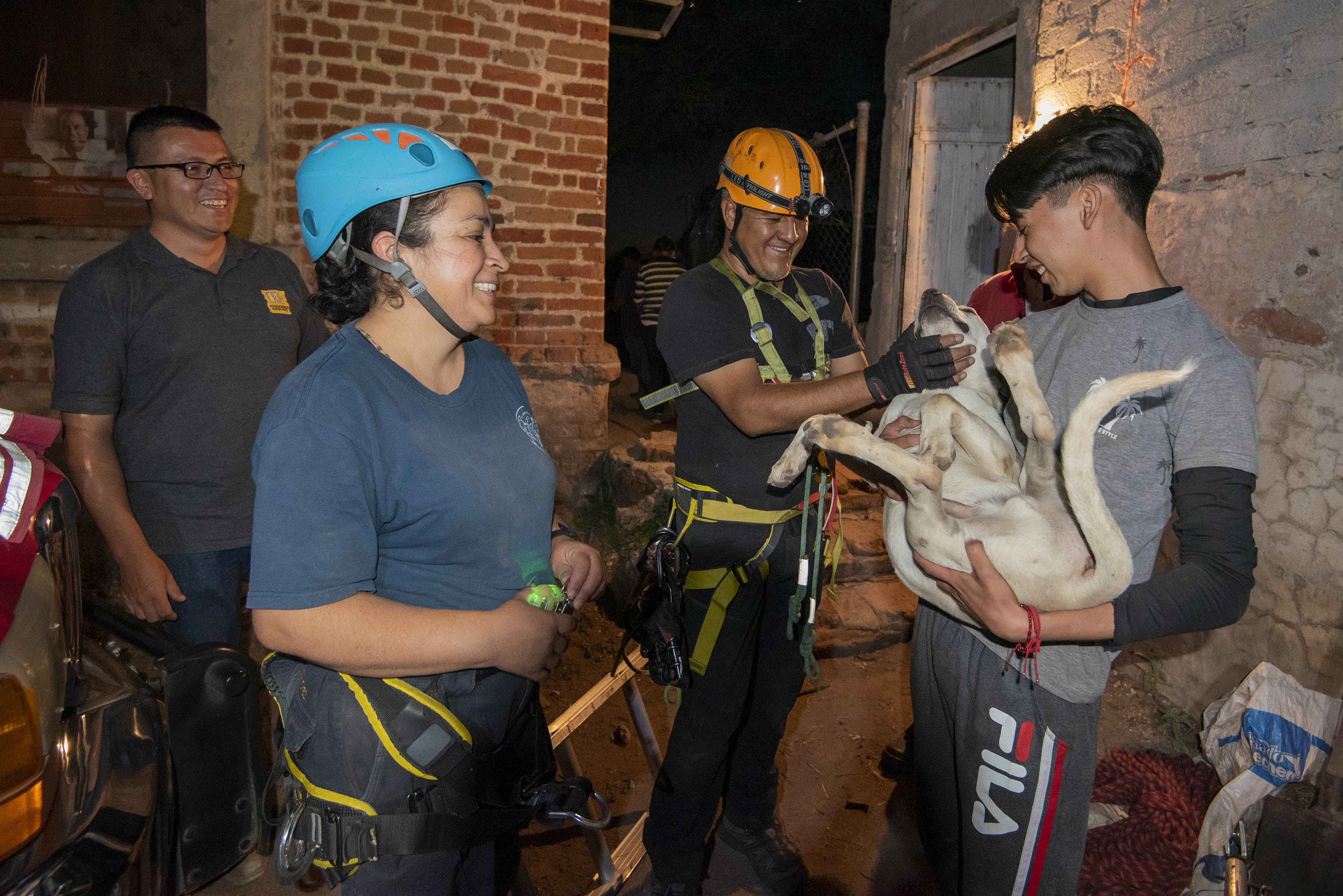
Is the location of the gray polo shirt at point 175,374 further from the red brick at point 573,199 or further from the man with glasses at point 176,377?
the red brick at point 573,199

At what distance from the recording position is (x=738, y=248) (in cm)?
275

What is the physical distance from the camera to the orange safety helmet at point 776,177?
2.66 meters

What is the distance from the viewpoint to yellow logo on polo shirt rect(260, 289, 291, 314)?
116 inches

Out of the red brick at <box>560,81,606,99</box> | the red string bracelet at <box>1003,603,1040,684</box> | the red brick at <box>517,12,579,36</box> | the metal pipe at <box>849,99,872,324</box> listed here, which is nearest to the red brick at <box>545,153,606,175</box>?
the red brick at <box>560,81,606,99</box>

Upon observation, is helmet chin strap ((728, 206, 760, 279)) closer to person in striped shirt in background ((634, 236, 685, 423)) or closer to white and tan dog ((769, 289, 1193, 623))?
white and tan dog ((769, 289, 1193, 623))

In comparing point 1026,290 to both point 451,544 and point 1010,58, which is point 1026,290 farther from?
point 1010,58

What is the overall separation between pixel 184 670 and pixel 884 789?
2933 mm

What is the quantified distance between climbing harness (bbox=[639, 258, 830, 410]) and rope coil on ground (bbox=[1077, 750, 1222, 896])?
2.07 meters

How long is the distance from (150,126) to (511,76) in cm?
281

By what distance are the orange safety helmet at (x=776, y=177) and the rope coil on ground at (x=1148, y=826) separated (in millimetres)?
2549

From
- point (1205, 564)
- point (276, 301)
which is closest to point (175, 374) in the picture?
point (276, 301)

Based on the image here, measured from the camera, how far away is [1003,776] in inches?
69.4

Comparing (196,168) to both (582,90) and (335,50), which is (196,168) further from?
(582,90)

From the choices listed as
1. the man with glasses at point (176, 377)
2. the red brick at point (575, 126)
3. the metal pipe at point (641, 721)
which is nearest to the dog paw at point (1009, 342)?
the metal pipe at point (641, 721)
